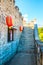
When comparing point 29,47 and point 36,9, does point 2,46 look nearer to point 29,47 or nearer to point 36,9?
point 29,47

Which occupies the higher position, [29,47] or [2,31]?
[2,31]

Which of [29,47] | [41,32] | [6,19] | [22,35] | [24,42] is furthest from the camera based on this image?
[41,32]

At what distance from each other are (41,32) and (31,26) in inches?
106

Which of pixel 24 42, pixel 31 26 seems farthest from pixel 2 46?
pixel 31 26

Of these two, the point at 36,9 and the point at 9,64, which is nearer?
the point at 9,64

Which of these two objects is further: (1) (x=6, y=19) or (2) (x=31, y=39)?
(2) (x=31, y=39)

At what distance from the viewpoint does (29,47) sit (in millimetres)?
11211

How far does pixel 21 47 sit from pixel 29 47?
2.00 feet

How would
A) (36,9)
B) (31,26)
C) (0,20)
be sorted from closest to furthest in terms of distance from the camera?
(0,20)
(31,26)
(36,9)

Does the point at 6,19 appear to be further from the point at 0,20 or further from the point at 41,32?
the point at 41,32

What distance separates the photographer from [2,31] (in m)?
6.62

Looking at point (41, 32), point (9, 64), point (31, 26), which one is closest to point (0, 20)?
point (9, 64)

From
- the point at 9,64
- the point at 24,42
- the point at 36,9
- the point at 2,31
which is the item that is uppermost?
the point at 36,9

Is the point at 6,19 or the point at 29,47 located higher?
the point at 6,19
